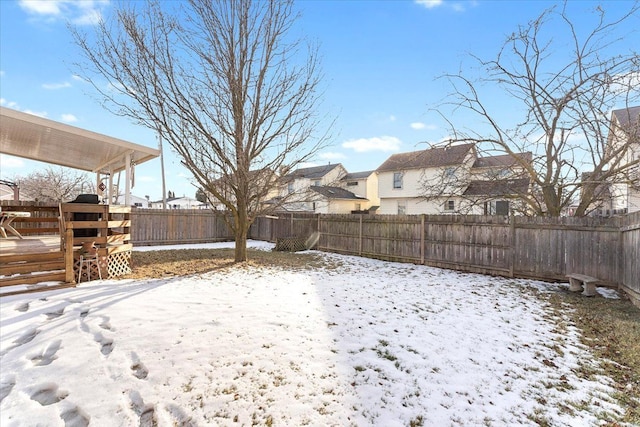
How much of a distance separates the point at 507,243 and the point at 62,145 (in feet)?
42.8

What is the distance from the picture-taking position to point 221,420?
2.46m

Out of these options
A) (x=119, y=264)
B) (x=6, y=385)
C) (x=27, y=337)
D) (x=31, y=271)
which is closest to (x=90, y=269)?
(x=119, y=264)

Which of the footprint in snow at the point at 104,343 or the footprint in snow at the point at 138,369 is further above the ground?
the footprint in snow at the point at 104,343

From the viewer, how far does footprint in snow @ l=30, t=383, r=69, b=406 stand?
271 centimetres

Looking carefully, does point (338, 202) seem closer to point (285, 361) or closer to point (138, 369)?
point (285, 361)

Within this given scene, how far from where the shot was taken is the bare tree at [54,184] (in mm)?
22922

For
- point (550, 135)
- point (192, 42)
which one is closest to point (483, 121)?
point (550, 135)

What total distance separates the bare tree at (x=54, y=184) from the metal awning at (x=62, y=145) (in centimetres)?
1388

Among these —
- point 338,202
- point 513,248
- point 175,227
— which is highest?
point 338,202

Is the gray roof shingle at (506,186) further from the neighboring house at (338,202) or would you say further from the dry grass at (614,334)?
the neighboring house at (338,202)

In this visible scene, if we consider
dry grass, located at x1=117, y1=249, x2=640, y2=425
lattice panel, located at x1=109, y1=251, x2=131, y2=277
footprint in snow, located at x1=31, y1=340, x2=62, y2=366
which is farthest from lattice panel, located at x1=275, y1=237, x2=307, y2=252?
footprint in snow, located at x1=31, y1=340, x2=62, y2=366

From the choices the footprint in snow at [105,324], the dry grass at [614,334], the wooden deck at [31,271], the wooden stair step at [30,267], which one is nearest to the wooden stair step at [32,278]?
the wooden deck at [31,271]

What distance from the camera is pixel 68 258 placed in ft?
20.1

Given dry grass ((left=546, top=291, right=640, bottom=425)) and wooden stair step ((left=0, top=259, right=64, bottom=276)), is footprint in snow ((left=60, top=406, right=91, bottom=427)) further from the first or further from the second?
wooden stair step ((left=0, top=259, right=64, bottom=276))
